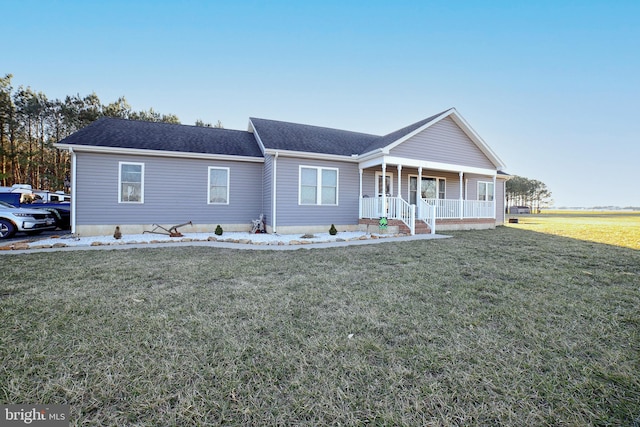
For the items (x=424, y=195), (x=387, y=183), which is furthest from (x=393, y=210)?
(x=424, y=195)

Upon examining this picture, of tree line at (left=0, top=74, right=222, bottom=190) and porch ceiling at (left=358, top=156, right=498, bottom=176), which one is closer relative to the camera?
porch ceiling at (left=358, top=156, right=498, bottom=176)

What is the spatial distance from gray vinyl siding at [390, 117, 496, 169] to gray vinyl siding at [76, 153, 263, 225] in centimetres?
673

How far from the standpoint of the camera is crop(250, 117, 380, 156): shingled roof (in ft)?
37.7

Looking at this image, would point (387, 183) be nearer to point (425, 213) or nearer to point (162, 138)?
point (425, 213)

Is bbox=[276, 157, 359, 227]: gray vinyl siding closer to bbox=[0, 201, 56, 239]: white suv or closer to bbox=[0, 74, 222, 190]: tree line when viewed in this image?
bbox=[0, 201, 56, 239]: white suv

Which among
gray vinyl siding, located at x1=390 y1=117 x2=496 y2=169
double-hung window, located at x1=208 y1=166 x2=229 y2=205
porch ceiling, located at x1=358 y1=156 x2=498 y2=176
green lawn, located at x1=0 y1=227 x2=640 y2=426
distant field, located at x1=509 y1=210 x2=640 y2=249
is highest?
gray vinyl siding, located at x1=390 y1=117 x2=496 y2=169

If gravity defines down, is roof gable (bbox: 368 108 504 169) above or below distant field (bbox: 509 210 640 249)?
above

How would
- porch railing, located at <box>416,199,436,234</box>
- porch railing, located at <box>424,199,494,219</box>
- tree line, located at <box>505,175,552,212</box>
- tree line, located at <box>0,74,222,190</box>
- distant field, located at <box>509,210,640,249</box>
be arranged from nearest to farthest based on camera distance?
distant field, located at <box>509,210,640,249</box> → porch railing, located at <box>416,199,436,234</box> → porch railing, located at <box>424,199,494,219</box> → tree line, located at <box>0,74,222,190</box> → tree line, located at <box>505,175,552,212</box>

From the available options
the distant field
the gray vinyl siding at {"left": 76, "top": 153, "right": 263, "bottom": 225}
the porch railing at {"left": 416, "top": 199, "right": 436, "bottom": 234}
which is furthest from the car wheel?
the distant field

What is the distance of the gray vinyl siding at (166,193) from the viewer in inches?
394

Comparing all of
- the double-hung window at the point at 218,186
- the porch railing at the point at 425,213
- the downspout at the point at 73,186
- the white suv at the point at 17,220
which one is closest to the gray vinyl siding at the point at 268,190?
the double-hung window at the point at 218,186

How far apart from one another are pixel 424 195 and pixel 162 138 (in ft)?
42.7

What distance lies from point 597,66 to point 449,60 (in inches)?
351

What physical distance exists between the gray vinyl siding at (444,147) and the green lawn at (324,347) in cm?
825
